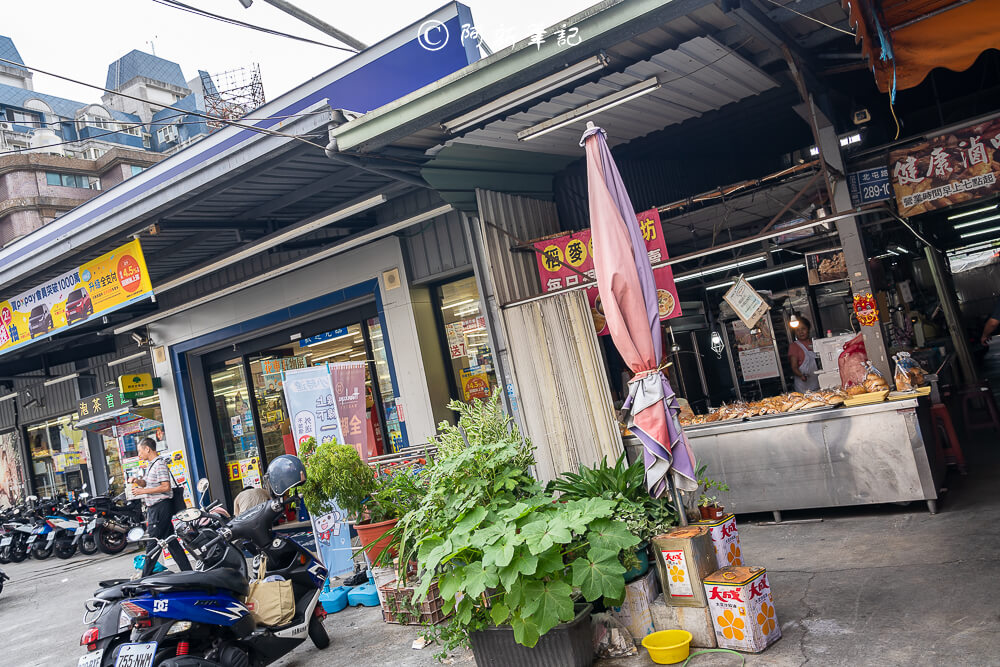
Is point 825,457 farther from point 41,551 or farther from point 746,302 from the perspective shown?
point 41,551

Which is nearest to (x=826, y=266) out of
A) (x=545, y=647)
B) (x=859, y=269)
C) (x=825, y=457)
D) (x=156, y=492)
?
(x=859, y=269)

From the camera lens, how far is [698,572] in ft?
13.2

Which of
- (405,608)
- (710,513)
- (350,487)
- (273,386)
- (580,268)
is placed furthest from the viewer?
(273,386)

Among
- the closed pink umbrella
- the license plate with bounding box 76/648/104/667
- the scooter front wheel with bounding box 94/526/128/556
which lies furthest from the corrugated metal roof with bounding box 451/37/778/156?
the scooter front wheel with bounding box 94/526/128/556

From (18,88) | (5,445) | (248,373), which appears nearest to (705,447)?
(248,373)

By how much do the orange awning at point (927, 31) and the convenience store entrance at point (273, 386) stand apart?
6.82 metres

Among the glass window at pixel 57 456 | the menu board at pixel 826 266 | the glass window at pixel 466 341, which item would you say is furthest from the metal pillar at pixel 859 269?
the glass window at pixel 57 456

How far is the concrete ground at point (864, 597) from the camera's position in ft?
11.8

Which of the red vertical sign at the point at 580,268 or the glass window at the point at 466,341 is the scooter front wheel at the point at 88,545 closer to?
the glass window at the point at 466,341

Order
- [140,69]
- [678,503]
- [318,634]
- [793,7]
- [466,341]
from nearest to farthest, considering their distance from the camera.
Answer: [678,503] < [793,7] < [318,634] < [466,341] < [140,69]

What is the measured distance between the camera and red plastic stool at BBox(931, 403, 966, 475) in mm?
6586

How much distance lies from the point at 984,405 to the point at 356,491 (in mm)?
7926

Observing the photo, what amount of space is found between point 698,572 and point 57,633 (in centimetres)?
695

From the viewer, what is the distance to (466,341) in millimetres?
9125
